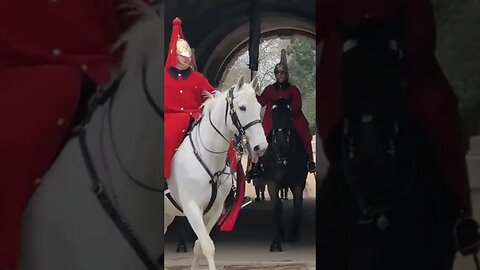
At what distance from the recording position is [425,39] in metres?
1.03

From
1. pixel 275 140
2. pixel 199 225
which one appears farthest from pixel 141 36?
pixel 275 140

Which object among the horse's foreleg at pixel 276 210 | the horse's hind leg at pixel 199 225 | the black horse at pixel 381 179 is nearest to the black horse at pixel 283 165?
the horse's foreleg at pixel 276 210

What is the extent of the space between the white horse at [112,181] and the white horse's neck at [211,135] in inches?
73.7

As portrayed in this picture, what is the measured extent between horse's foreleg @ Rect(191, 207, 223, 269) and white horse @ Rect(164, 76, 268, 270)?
0.02m

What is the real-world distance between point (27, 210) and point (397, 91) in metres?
0.62

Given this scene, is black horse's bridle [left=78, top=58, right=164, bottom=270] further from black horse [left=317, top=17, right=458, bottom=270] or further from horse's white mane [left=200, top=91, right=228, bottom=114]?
horse's white mane [left=200, top=91, right=228, bottom=114]

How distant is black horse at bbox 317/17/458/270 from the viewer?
1043 mm

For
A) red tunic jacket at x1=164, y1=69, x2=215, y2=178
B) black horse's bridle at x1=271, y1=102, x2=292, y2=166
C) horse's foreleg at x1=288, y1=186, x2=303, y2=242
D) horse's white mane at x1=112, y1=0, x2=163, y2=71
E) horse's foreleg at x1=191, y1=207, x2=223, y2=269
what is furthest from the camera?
horse's foreleg at x1=288, y1=186, x2=303, y2=242

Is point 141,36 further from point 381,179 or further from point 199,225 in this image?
point 199,225

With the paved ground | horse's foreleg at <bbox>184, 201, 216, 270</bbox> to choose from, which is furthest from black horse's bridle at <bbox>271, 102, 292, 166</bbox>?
horse's foreleg at <bbox>184, 201, 216, 270</bbox>

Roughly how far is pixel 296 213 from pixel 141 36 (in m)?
2.75

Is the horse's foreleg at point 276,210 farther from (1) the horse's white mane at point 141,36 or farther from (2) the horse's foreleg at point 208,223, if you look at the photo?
(1) the horse's white mane at point 141,36

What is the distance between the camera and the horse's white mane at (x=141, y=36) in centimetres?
102

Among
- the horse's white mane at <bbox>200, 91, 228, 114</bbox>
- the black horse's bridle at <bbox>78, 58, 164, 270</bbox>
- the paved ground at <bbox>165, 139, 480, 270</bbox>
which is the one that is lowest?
the paved ground at <bbox>165, 139, 480, 270</bbox>
